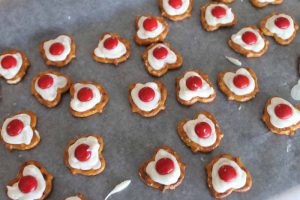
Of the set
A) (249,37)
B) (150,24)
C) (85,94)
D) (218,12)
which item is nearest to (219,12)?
(218,12)

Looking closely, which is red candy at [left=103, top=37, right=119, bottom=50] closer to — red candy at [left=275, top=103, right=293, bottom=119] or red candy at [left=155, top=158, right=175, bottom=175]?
red candy at [left=155, top=158, right=175, bottom=175]

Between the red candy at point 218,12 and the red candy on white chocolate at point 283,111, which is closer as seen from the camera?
the red candy on white chocolate at point 283,111

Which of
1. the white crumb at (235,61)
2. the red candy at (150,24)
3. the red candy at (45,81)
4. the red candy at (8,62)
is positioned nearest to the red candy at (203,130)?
the white crumb at (235,61)

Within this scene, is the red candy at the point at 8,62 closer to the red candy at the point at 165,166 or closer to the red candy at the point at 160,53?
the red candy at the point at 160,53

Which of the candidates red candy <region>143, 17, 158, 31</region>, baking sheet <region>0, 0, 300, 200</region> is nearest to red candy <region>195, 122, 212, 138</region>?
baking sheet <region>0, 0, 300, 200</region>

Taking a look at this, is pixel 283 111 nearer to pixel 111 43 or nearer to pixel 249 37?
pixel 249 37

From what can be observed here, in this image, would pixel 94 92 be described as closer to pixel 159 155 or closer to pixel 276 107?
pixel 159 155

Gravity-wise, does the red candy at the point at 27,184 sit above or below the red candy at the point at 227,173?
above
